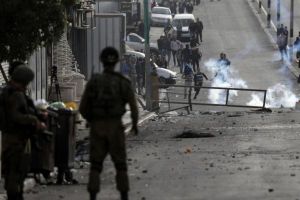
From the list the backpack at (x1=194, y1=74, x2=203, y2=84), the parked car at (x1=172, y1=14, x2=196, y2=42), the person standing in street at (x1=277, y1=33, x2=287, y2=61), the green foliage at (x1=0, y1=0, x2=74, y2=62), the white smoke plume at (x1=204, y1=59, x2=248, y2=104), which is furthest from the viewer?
the parked car at (x1=172, y1=14, x2=196, y2=42)

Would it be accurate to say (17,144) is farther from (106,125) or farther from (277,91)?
(277,91)

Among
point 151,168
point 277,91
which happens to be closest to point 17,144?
point 151,168

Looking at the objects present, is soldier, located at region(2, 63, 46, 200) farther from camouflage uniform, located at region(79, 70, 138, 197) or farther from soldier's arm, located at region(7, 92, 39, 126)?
camouflage uniform, located at region(79, 70, 138, 197)

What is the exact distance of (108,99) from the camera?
11.4 meters

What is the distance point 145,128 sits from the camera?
2745cm

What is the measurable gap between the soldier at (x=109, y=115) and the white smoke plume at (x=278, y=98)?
25.4 m

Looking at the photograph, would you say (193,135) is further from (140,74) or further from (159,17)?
(159,17)

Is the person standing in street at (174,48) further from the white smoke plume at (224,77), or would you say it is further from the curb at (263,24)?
the curb at (263,24)

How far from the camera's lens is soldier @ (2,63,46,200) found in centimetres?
1126

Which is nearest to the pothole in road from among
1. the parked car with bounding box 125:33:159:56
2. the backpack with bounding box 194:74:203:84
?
the backpack with bounding box 194:74:203:84

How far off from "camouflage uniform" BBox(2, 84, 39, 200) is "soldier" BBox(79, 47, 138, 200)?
68cm

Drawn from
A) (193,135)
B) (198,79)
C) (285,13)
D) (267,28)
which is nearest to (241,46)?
(267,28)

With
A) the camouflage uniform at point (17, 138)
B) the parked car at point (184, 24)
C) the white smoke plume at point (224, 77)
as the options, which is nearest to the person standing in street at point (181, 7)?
the parked car at point (184, 24)

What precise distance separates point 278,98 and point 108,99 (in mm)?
29774
